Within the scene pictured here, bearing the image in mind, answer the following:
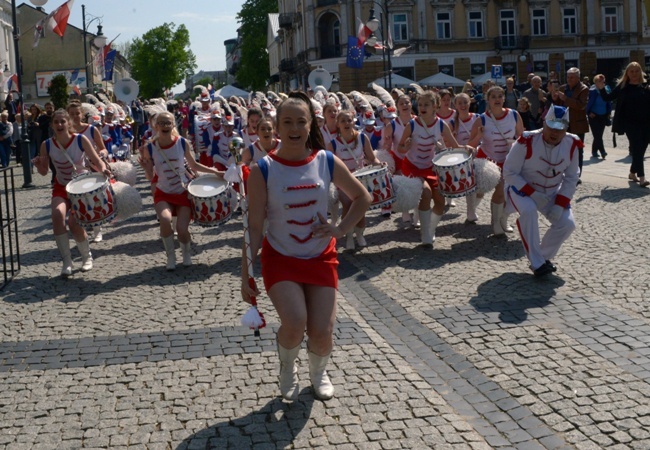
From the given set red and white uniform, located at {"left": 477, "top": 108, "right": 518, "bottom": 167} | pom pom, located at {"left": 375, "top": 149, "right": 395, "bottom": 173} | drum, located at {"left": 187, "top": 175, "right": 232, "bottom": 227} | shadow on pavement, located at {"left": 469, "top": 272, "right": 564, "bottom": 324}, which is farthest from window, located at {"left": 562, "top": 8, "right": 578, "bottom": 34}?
shadow on pavement, located at {"left": 469, "top": 272, "right": 564, "bottom": 324}

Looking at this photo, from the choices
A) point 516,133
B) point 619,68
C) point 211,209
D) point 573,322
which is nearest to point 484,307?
point 573,322

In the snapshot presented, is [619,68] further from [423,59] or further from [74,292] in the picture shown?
[74,292]

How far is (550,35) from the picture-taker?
189 feet

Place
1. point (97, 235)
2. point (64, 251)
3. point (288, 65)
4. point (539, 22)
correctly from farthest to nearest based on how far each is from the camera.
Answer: point (288, 65) → point (539, 22) → point (97, 235) → point (64, 251)

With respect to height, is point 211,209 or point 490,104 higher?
point 490,104

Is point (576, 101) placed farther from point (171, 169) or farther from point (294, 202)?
point (294, 202)

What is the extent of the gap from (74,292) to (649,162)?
12.7 m

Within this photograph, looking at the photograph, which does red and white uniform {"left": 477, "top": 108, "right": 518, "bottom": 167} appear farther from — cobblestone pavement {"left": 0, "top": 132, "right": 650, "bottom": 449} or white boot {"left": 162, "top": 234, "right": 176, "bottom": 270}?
white boot {"left": 162, "top": 234, "right": 176, "bottom": 270}

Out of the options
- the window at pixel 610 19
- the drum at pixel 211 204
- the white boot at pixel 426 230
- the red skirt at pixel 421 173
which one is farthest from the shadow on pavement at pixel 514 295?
the window at pixel 610 19

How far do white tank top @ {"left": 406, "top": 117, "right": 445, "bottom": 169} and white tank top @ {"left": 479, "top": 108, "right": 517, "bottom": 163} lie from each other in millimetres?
656

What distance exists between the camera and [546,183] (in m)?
8.66

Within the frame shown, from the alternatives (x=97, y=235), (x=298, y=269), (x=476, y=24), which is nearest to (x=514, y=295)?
(x=298, y=269)

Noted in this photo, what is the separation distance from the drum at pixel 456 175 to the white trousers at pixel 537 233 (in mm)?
1602

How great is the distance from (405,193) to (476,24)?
163 feet
